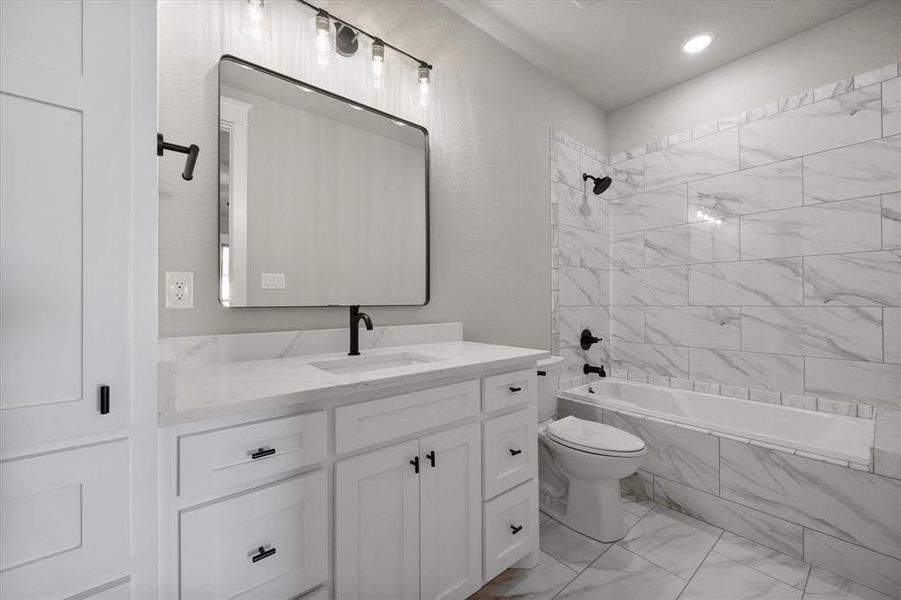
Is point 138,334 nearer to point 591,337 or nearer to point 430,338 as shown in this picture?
point 430,338

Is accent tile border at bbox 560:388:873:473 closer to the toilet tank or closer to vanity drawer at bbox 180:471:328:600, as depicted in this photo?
the toilet tank

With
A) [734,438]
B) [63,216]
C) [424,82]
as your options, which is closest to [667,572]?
[734,438]

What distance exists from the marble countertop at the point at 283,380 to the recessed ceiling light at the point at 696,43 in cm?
219

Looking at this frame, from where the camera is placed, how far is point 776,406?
7.82ft

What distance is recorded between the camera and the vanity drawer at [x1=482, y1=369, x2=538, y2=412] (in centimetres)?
148

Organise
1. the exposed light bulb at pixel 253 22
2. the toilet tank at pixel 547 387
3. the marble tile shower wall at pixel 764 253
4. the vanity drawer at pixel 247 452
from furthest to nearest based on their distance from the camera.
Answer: the toilet tank at pixel 547 387 → the marble tile shower wall at pixel 764 253 → the exposed light bulb at pixel 253 22 → the vanity drawer at pixel 247 452

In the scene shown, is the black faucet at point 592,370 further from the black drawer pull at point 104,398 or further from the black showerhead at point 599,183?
the black drawer pull at point 104,398

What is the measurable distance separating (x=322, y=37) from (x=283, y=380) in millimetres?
1324

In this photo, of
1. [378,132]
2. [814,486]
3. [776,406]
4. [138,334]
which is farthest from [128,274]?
[776,406]

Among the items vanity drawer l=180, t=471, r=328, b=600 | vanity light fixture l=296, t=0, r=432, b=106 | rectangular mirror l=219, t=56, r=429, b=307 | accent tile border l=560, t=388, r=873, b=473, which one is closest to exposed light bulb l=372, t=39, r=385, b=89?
vanity light fixture l=296, t=0, r=432, b=106

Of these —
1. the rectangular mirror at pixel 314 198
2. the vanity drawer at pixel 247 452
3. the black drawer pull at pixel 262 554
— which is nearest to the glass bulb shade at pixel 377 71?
the rectangular mirror at pixel 314 198

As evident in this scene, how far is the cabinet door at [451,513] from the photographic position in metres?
1.28

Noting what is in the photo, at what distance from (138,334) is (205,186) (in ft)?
2.57

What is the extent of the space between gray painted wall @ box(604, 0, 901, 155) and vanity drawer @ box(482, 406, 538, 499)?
248 cm
